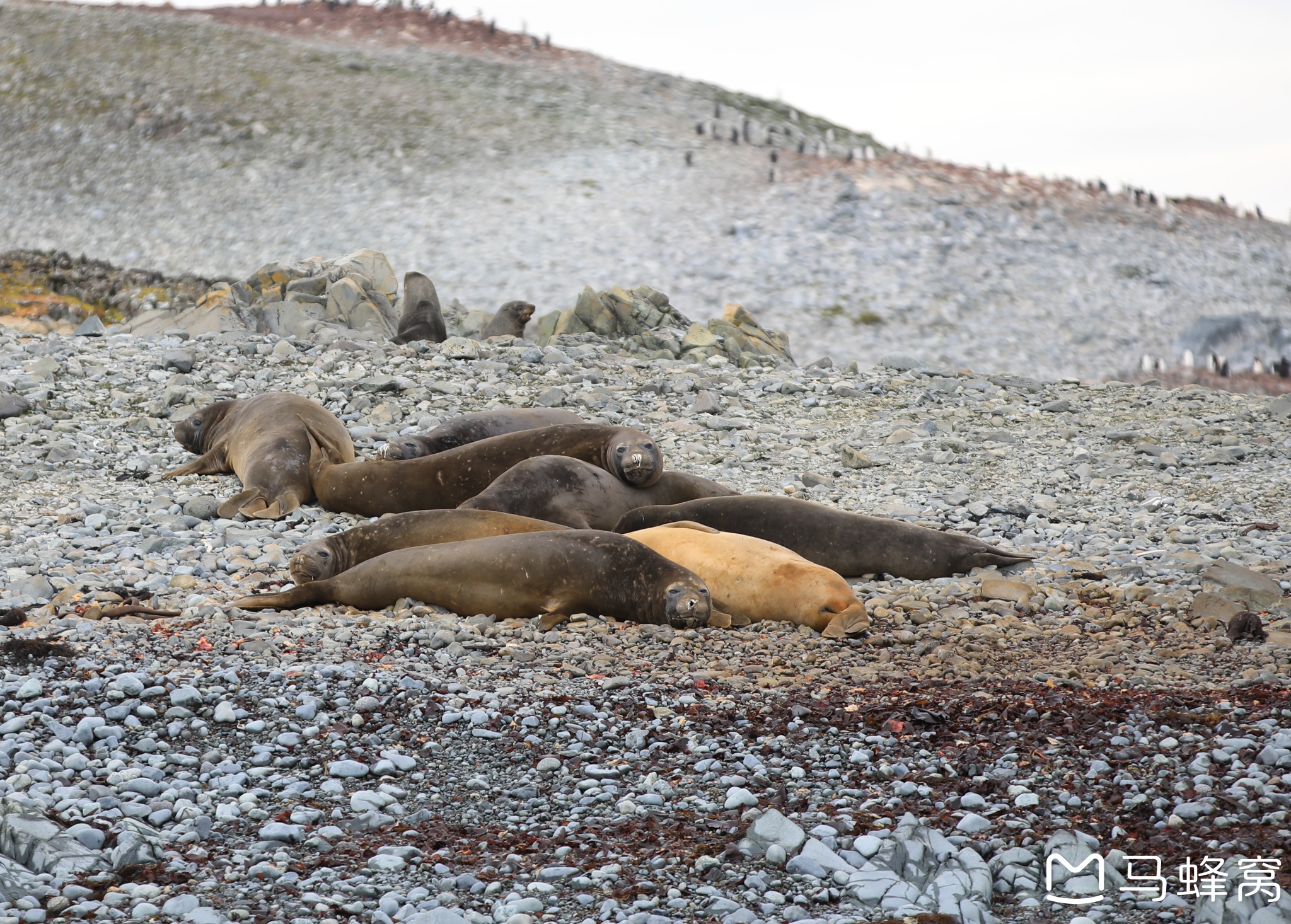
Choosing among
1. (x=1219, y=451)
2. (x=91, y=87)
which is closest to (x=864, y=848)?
(x=1219, y=451)

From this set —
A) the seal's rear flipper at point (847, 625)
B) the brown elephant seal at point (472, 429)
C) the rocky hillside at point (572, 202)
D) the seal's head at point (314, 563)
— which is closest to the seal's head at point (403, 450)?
the brown elephant seal at point (472, 429)

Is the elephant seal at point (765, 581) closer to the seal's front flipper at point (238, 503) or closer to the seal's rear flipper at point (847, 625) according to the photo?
the seal's rear flipper at point (847, 625)

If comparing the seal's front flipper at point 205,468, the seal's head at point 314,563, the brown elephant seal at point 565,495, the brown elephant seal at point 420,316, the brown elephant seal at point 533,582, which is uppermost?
the brown elephant seal at point 420,316

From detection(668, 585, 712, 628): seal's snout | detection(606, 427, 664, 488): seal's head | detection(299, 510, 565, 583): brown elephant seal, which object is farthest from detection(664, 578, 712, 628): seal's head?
detection(606, 427, 664, 488): seal's head

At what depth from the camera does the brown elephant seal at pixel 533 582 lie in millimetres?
6570

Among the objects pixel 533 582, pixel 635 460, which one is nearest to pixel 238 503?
pixel 635 460

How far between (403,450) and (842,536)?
3.63 meters

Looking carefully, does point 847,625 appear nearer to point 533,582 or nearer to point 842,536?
point 842,536

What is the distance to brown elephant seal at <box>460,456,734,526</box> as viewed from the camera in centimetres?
784

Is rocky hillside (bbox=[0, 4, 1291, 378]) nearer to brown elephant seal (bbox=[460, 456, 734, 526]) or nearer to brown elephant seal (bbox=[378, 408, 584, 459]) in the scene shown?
brown elephant seal (bbox=[378, 408, 584, 459])

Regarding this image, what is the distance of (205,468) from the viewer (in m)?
9.98

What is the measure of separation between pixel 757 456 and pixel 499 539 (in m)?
4.46

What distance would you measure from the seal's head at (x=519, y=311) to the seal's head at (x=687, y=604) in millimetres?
9454

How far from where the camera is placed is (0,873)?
368cm
